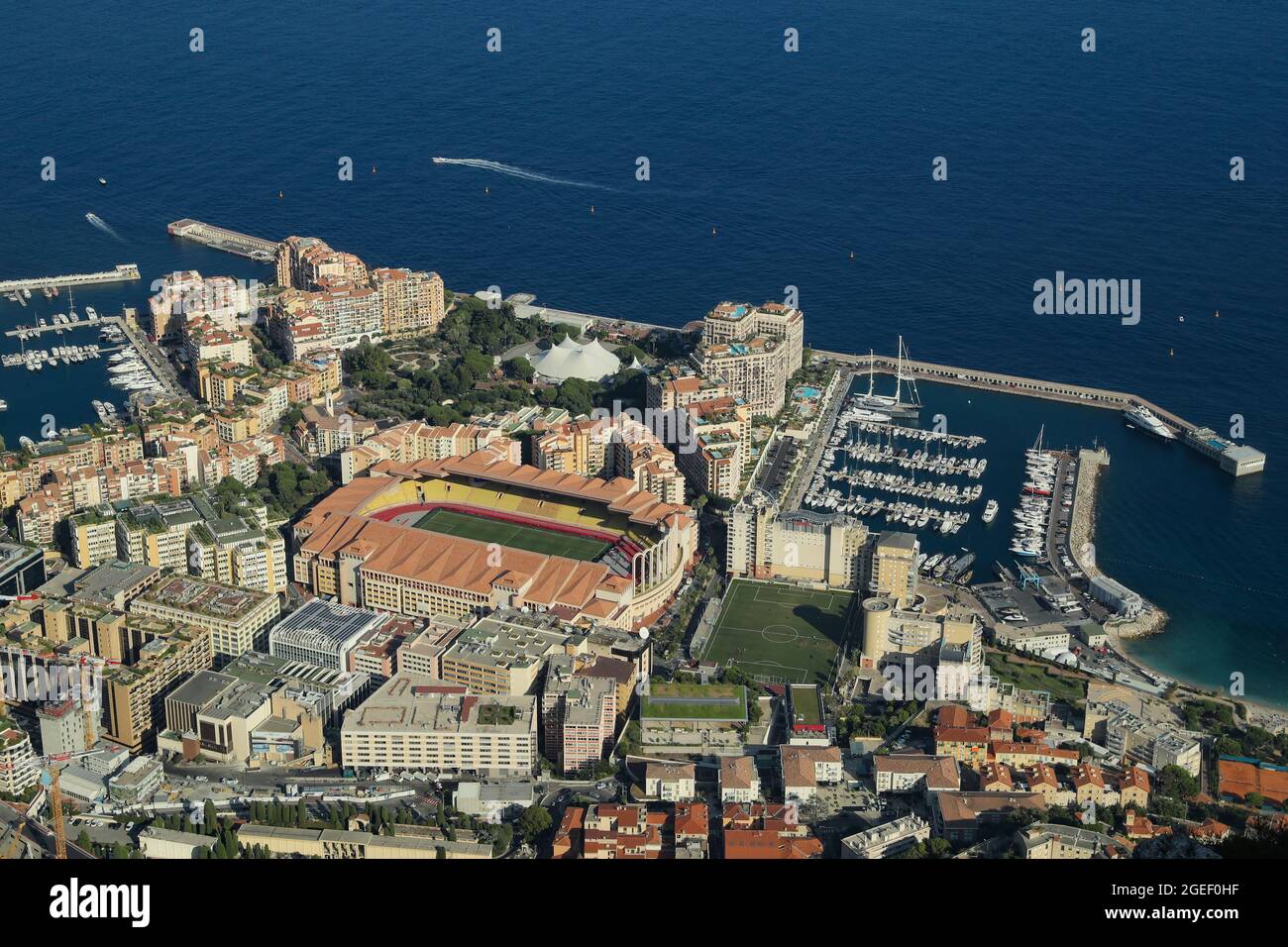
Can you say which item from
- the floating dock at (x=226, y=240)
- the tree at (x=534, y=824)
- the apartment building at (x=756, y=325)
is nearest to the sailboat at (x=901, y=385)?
the apartment building at (x=756, y=325)

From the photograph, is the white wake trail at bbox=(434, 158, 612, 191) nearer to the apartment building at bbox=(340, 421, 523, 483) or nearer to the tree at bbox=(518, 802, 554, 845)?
the apartment building at bbox=(340, 421, 523, 483)

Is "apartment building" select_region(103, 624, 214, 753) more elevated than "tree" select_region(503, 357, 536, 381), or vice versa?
"tree" select_region(503, 357, 536, 381)

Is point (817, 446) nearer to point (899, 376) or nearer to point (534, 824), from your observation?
point (899, 376)

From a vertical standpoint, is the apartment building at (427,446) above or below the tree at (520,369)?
below

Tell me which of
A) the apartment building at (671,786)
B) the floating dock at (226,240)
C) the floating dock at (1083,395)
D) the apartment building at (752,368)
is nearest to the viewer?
the apartment building at (671,786)

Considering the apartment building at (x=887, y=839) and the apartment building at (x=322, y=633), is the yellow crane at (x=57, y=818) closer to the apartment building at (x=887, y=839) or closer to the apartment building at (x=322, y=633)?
the apartment building at (x=322, y=633)

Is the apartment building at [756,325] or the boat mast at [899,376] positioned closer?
the apartment building at [756,325]

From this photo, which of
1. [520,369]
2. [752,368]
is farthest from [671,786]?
[520,369]

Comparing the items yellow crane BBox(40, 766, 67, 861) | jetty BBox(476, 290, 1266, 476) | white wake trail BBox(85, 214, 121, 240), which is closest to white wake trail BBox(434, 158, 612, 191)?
jetty BBox(476, 290, 1266, 476)
